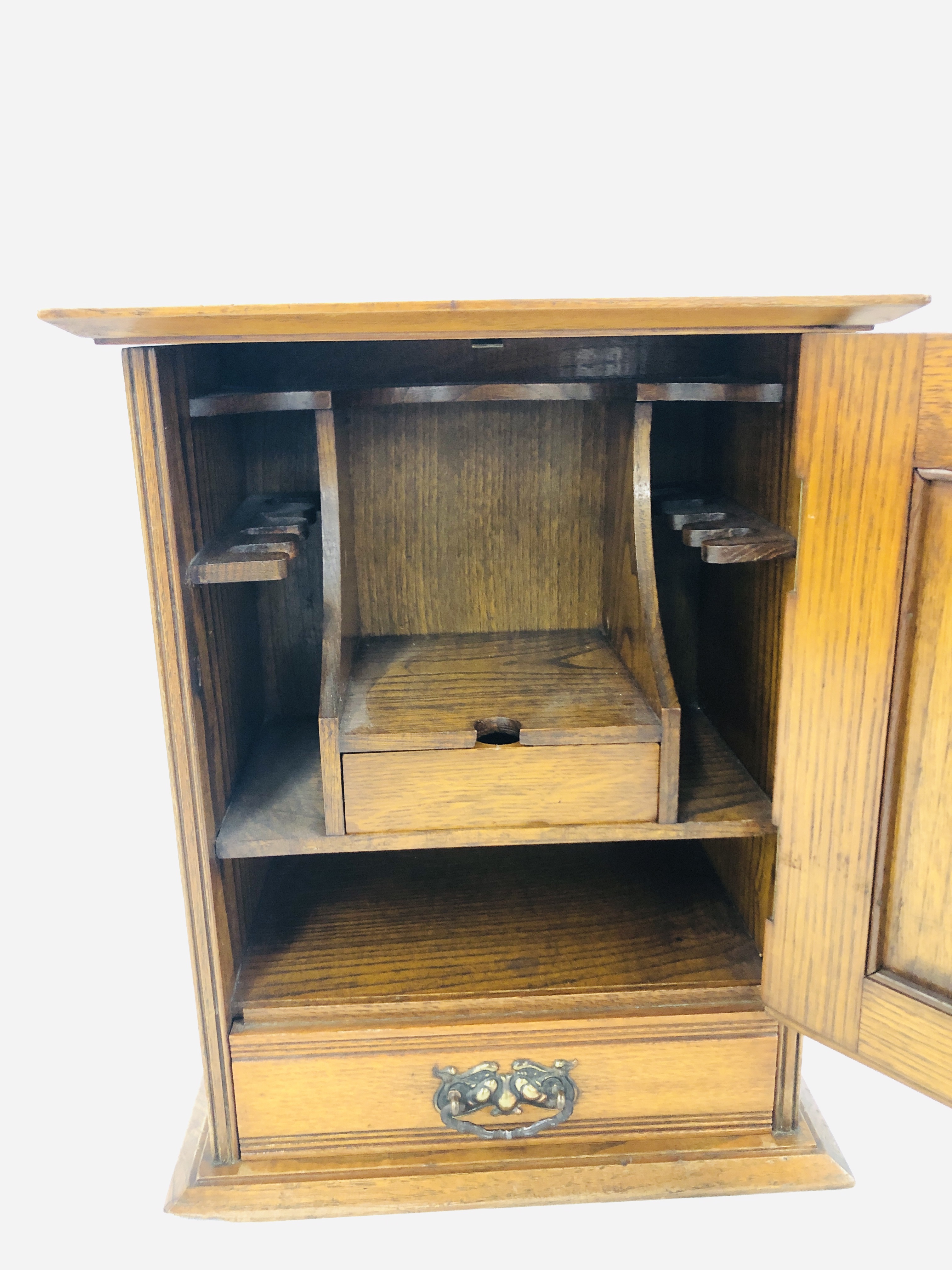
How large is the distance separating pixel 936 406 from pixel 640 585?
0.41m

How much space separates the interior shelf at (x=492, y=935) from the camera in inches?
49.7

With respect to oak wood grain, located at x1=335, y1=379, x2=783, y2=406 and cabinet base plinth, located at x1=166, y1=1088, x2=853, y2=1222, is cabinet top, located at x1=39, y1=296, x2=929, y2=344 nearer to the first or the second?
oak wood grain, located at x1=335, y1=379, x2=783, y2=406

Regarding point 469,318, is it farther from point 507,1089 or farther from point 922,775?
point 507,1089

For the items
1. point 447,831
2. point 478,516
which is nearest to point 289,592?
point 478,516

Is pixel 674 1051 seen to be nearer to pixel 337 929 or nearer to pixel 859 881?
pixel 859 881

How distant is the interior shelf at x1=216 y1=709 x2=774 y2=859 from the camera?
1151 mm

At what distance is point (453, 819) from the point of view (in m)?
1.16

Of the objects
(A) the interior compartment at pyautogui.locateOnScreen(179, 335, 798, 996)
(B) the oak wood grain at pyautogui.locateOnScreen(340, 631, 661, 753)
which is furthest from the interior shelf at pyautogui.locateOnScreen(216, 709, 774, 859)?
(B) the oak wood grain at pyautogui.locateOnScreen(340, 631, 661, 753)

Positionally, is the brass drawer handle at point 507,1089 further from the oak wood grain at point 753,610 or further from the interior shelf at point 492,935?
the oak wood grain at point 753,610

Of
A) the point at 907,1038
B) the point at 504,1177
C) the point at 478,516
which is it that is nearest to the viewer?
the point at 907,1038

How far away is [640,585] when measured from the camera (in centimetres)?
121

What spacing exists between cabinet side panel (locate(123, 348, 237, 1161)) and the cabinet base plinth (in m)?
0.06

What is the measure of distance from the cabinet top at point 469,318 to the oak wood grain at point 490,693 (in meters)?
0.45

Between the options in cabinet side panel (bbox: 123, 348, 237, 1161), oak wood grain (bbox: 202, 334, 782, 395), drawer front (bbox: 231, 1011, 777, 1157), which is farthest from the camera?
oak wood grain (bbox: 202, 334, 782, 395)
